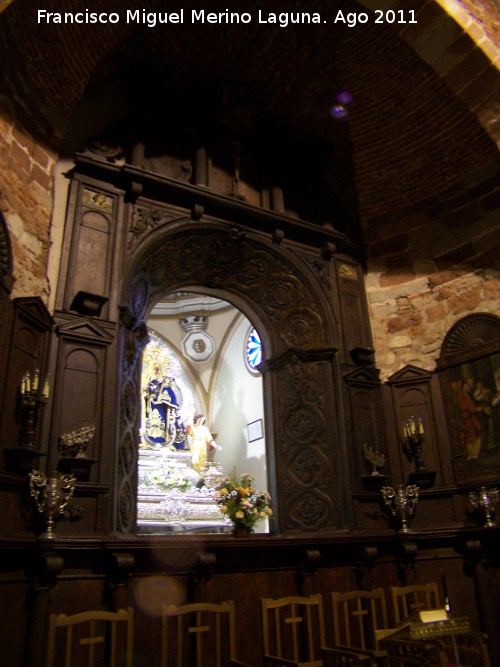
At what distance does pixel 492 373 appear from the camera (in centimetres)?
634

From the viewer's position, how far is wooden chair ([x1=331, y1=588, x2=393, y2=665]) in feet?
13.8

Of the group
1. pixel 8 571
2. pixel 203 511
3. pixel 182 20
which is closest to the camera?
pixel 8 571

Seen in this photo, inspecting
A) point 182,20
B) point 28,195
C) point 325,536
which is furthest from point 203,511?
point 182,20

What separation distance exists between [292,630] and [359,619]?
0.61 metres

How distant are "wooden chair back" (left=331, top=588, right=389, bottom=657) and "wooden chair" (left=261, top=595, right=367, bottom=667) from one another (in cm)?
13

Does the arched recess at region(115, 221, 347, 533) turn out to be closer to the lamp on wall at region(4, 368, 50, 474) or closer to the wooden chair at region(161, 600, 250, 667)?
the lamp on wall at region(4, 368, 50, 474)

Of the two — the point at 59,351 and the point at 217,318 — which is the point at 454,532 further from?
the point at 217,318

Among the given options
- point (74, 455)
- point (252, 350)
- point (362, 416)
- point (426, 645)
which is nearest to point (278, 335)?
point (362, 416)

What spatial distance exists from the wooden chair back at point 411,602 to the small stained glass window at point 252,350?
16.7ft

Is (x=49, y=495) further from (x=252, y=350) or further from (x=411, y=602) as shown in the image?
(x=252, y=350)

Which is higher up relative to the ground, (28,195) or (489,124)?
(489,124)

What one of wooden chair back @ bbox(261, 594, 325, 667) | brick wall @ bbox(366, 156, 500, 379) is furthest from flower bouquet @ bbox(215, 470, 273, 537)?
brick wall @ bbox(366, 156, 500, 379)

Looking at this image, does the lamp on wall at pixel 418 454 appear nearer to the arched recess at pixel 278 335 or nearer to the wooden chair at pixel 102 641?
the arched recess at pixel 278 335

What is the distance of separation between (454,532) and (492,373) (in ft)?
5.79
